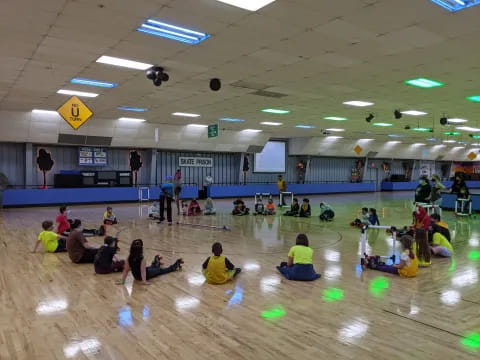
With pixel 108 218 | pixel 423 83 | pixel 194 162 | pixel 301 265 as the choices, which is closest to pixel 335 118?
pixel 423 83

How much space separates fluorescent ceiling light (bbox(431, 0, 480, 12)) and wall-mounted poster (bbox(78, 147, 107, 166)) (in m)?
16.7

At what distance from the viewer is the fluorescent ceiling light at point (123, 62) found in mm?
7474

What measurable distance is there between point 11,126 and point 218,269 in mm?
13649

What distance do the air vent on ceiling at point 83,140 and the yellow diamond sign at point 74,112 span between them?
898 cm

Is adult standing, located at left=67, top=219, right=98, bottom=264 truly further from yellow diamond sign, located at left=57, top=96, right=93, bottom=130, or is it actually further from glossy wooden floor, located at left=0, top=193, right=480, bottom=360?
yellow diamond sign, located at left=57, top=96, right=93, bottom=130

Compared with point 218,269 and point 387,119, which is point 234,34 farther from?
point 387,119

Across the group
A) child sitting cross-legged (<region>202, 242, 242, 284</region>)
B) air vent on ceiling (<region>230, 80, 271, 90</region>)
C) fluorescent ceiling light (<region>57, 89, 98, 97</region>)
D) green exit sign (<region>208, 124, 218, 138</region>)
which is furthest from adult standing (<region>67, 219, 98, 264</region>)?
green exit sign (<region>208, 124, 218, 138</region>)

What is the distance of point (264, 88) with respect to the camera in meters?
10.2

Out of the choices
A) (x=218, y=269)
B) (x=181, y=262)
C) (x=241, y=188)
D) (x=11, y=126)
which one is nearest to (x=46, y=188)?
(x=11, y=126)

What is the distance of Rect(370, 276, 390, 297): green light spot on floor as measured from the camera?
515 cm

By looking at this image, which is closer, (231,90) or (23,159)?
(231,90)

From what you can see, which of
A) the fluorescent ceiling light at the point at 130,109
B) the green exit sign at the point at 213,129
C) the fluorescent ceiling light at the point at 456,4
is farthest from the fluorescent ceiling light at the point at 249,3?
the green exit sign at the point at 213,129

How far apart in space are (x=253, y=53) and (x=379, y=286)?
4713 mm

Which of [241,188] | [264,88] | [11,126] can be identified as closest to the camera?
[264,88]
